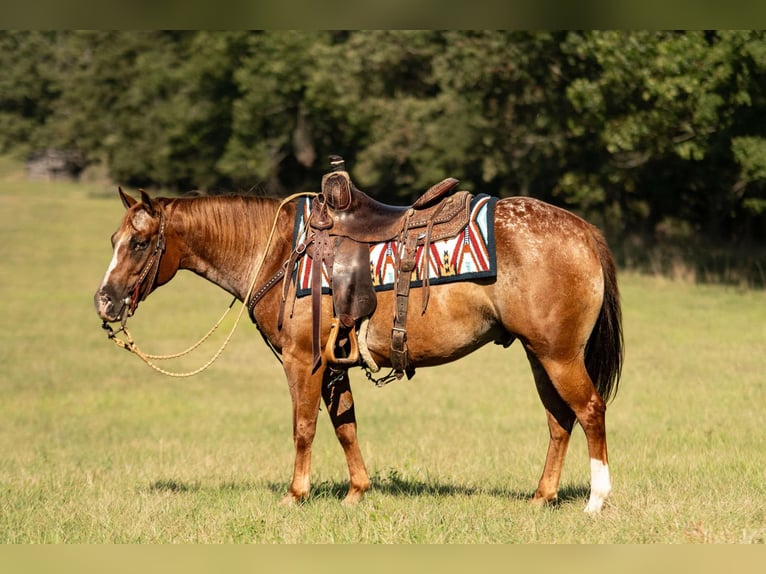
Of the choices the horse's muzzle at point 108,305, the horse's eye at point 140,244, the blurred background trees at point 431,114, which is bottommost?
the horse's muzzle at point 108,305

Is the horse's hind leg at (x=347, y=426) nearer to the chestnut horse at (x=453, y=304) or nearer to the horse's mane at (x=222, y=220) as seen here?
the chestnut horse at (x=453, y=304)

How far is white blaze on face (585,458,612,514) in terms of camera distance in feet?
23.1

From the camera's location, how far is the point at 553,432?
25.1 feet

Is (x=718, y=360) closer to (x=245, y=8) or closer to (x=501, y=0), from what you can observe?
(x=501, y=0)

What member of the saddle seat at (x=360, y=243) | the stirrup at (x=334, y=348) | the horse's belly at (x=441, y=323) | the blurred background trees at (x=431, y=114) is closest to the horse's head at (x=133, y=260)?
the blurred background trees at (x=431, y=114)

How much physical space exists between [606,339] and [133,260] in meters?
3.69

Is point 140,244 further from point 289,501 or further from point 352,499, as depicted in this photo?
point 352,499

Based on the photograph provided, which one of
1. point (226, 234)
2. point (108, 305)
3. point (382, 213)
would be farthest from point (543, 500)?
point (108, 305)

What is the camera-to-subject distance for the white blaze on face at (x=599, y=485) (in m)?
7.03

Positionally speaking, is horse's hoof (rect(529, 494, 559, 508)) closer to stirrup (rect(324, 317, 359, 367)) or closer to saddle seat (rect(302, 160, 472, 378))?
saddle seat (rect(302, 160, 472, 378))

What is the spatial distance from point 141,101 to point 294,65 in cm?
1254

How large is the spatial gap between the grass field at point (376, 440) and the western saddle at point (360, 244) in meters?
1.27

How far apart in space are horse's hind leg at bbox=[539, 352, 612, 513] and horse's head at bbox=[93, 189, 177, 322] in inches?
122

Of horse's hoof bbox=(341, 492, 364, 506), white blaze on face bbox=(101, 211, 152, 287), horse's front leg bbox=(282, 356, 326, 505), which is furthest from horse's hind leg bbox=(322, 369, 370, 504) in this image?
white blaze on face bbox=(101, 211, 152, 287)
